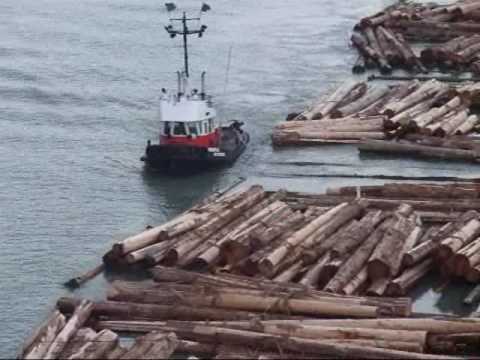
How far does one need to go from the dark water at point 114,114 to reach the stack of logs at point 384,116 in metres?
1.03

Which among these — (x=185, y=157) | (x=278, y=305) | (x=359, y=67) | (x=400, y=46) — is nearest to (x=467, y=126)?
(x=185, y=157)

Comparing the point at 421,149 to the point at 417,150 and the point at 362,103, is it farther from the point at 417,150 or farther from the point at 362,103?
the point at 362,103

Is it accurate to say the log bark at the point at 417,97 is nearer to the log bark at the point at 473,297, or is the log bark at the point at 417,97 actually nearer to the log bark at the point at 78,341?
the log bark at the point at 473,297

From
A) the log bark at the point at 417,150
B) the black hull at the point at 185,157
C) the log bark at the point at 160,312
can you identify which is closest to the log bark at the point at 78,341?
the log bark at the point at 160,312

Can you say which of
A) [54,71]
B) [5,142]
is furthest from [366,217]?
[54,71]

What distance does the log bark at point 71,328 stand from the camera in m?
26.1

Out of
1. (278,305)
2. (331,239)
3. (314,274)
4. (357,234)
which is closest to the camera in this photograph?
(278,305)

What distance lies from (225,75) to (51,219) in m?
24.4

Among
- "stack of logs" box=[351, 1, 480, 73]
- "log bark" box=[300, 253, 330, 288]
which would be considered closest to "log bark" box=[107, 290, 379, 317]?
"log bark" box=[300, 253, 330, 288]

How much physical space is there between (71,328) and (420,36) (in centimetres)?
4593

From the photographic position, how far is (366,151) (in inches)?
1788

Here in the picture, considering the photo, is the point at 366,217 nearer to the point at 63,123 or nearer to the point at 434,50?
the point at 63,123

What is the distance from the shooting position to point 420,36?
225 feet

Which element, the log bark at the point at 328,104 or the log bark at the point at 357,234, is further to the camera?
the log bark at the point at 328,104
